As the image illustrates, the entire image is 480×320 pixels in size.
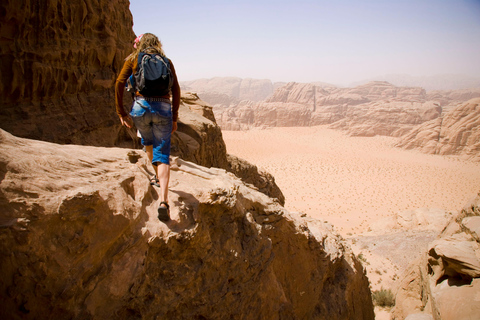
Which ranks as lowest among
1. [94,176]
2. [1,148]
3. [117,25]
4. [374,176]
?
[374,176]

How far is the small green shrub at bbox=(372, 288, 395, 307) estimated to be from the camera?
324 inches

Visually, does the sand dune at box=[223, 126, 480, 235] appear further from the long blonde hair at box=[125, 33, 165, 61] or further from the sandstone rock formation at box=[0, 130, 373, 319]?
the long blonde hair at box=[125, 33, 165, 61]

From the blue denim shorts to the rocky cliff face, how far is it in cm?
321

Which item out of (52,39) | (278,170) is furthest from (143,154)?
(278,170)

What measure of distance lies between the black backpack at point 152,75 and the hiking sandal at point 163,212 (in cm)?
105

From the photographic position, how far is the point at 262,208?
3918 mm

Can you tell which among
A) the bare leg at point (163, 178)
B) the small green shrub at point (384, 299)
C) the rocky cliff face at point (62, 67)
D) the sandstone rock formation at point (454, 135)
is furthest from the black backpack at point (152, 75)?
the sandstone rock formation at point (454, 135)

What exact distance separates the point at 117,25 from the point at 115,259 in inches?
263

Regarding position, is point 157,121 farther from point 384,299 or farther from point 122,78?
point 384,299

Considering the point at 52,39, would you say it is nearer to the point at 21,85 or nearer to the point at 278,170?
the point at 21,85

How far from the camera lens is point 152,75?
8.70ft

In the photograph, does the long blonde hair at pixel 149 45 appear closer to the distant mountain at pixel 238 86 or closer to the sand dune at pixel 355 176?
the sand dune at pixel 355 176

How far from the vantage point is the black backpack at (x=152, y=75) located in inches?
104

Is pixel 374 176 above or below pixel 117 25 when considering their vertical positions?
below
